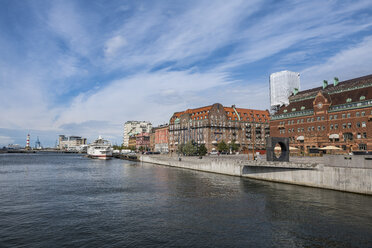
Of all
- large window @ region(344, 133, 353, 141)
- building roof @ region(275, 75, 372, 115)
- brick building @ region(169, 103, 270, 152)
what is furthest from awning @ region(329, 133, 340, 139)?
brick building @ region(169, 103, 270, 152)

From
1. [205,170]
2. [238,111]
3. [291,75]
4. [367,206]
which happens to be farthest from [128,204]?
[291,75]

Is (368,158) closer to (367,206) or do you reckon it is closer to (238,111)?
(367,206)

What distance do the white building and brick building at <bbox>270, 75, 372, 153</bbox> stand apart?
62.9 metres

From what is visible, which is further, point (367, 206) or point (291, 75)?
point (291, 75)

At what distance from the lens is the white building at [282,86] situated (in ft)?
551

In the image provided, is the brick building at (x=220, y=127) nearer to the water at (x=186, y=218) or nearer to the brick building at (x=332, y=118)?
the brick building at (x=332, y=118)

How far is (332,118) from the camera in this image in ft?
281

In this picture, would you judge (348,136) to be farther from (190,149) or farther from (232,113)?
(232,113)

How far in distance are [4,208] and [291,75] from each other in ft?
555

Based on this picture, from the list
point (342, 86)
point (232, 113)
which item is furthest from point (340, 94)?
point (232, 113)

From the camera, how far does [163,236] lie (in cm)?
2352

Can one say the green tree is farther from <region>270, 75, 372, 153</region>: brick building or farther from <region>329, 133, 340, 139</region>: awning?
<region>329, 133, 340, 139</region>: awning

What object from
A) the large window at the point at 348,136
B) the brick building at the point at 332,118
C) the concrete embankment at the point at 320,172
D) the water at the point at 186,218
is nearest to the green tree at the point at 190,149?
the brick building at the point at 332,118

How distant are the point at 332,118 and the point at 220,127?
6595 cm
